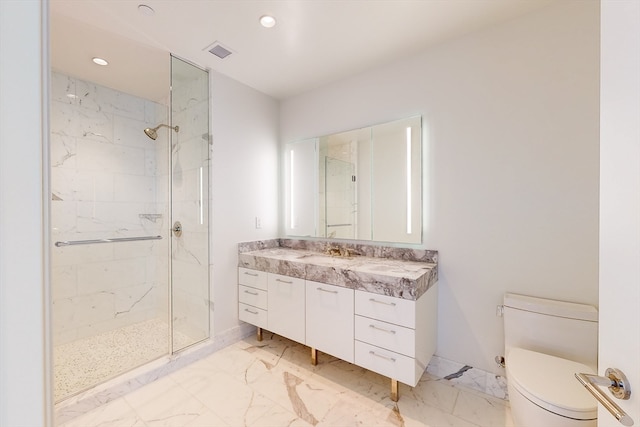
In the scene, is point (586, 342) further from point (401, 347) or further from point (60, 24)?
point (60, 24)

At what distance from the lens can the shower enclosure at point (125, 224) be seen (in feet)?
7.47

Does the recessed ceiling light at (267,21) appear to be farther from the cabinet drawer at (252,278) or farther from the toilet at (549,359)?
the toilet at (549,359)

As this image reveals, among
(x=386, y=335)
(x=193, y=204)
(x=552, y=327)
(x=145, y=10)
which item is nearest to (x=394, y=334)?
(x=386, y=335)

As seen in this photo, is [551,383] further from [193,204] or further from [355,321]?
[193,204]

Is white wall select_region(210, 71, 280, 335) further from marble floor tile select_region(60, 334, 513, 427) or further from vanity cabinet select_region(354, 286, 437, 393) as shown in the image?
vanity cabinet select_region(354, 286, 437, 393)

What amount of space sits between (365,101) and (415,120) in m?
0.52

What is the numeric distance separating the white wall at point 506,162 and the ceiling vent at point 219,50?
1.35 meters

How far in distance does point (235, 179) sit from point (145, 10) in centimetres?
132

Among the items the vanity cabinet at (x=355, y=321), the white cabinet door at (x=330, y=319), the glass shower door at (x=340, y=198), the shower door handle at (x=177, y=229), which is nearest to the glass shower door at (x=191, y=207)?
the shower door handle at (x=177, y=229)

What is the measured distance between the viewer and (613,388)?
523 mm

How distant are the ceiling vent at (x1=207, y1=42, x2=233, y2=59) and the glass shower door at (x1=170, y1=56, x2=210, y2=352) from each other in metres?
0.30

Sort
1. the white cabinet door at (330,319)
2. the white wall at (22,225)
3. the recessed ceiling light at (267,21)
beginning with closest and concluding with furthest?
the white wall at (22,225)
the recessed ceiling light at (267,21)
the white cabinet door at (330,319)

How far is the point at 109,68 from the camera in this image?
230 cm

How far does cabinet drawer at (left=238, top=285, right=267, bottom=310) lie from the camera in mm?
2320
